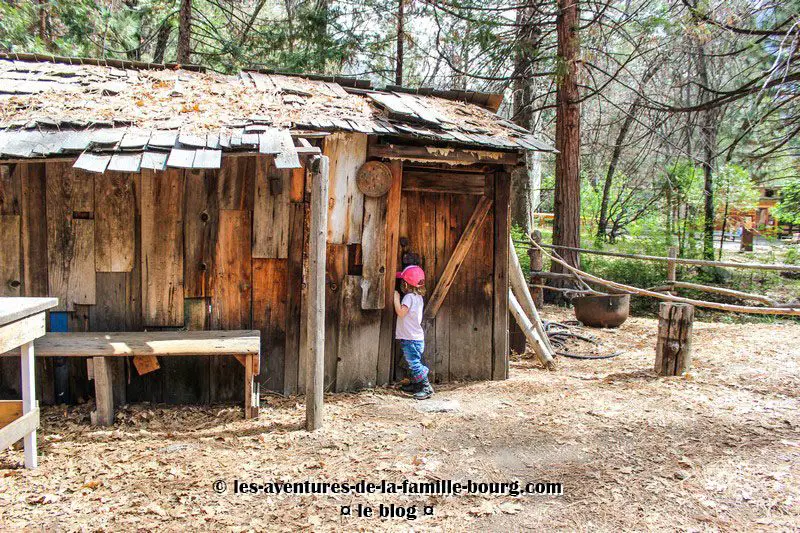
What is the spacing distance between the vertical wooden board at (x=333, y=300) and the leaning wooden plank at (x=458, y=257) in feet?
3.35

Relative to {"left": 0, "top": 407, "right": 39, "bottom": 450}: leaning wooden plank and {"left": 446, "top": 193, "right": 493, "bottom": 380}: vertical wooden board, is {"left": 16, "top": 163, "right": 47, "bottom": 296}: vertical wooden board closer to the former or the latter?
{"left": 0, "top": 407, "right": 39, "bottom": 450}: leaning wooden plank

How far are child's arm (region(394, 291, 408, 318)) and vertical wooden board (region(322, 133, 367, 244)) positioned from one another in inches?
28.4

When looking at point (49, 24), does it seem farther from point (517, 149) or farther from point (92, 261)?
point (517, 149)

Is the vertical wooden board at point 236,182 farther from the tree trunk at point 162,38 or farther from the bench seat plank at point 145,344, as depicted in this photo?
the tree trunk at point 162,38

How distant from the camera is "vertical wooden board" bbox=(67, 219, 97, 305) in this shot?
4824mm

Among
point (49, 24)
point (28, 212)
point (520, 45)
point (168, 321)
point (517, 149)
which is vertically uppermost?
point (49, 24)

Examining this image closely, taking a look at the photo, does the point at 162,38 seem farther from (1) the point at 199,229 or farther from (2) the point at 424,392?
(2) the point at 424,392

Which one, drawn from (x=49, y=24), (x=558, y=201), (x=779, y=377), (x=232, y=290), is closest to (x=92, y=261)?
(x=232, y=290)

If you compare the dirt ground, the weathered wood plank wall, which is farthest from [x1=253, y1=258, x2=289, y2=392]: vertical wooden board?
the dirt ground

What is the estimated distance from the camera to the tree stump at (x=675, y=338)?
5.95m

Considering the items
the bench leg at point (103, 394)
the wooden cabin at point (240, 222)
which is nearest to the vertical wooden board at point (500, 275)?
the wooden cabin at point (240, 222)

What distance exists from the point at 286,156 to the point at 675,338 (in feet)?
15.8

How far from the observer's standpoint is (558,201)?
34.0 feet

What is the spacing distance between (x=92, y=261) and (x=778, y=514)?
5.66 meters
